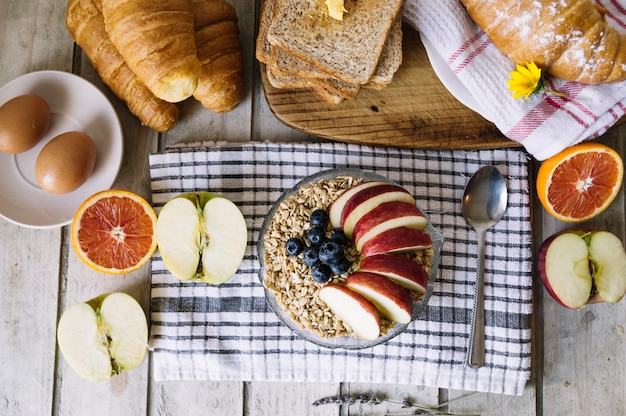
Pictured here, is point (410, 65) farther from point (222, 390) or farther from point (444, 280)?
point (222, 390)

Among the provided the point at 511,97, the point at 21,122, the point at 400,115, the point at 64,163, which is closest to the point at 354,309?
the point at 400,115

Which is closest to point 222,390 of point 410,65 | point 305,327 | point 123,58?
point 305,327

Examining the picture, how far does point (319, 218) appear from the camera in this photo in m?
1.34

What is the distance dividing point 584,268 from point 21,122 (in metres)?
1.51

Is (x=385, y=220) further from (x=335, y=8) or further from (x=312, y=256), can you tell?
(x=335, y=8)

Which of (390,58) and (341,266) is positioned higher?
(390,58)

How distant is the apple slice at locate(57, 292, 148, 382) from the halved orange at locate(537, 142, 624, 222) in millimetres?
1122

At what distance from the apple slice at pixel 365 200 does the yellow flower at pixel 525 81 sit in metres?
0.41

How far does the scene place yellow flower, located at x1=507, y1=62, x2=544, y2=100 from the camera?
1.45 metres

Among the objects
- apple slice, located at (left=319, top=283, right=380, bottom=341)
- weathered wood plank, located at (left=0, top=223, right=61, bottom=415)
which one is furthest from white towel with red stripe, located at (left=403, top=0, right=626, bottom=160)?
weathered wood plank, located at (left=0, top=223, right=61, bottom=415)

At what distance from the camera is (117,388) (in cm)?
163

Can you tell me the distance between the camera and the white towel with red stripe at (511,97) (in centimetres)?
149

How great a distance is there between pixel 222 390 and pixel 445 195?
0.83m

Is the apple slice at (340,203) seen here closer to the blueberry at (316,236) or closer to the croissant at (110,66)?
the blueberry at (316,236)
